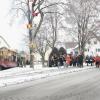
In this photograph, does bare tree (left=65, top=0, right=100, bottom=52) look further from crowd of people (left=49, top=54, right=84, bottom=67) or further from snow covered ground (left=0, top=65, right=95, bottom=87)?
snow covered ground (left=0, top=65, right=95, bottom=87)

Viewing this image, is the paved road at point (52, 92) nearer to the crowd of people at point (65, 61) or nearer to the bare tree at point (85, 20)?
the crowd of people at point (65, 61)

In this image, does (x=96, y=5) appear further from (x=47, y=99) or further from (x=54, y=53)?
(x=47, y=99)

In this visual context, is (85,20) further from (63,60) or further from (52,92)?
(52,92)

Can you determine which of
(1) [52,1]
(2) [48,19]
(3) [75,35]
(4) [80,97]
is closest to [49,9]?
(1) [52,1]

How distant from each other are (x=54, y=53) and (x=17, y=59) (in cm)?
515

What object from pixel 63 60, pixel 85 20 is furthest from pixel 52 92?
pixel 85 20

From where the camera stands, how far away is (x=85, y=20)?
243 ft

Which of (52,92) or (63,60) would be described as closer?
(52,92)

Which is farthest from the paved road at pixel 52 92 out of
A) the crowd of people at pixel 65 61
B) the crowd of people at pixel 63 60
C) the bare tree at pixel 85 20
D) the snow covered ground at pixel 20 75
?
the bare tree at pixel 85 20

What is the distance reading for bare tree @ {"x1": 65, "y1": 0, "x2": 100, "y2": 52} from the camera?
70.4m

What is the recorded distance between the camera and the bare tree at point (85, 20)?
70.4 metres

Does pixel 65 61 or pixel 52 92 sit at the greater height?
pixel 65 61

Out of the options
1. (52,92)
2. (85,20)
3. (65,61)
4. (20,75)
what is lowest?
(52,92)

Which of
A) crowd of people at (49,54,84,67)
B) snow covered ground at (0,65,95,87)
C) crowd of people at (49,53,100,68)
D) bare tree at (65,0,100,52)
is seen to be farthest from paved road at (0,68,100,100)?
bare tree at (65,0,100,52)
